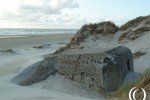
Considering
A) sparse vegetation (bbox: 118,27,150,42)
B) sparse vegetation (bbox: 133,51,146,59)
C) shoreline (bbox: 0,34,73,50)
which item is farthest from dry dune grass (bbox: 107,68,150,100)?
shoreline (bbox: 0,34,73,50)

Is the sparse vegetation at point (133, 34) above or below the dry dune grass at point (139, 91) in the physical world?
above

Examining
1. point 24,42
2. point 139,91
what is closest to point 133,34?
point 139,91

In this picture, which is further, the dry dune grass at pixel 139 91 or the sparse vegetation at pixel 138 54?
the sparse vegetation at pixel 138 54

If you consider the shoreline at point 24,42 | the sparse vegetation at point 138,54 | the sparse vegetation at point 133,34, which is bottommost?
the shoreline at point 24,42

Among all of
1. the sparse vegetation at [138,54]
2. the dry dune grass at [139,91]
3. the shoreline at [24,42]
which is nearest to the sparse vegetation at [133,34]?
the sparse vegetation at [138,54]

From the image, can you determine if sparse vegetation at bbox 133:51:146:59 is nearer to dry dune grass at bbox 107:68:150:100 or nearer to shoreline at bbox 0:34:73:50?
dry dune grass at bbox 107:68:150:100

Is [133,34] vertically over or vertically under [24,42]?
over

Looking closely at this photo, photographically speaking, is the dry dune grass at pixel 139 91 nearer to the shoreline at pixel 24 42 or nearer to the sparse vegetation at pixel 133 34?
the sparse vegetation at pixel 133 34

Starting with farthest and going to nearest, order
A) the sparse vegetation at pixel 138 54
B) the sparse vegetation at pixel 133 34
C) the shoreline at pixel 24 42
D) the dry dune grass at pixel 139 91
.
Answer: the shoreline at pixel 24 42 < the sparse vegetation at pixel 133 34 < the sparse vegetation at pixel 138 54 < the dry dune grass at pixel 139 91

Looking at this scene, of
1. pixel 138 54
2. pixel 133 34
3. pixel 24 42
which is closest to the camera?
pixel 138 54

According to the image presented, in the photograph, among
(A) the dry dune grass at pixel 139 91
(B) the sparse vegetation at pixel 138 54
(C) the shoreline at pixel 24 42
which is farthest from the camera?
(C) the shoreline at pixel 24 42

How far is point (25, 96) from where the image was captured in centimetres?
753

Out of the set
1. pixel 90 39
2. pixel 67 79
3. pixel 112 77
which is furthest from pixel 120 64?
pixel 90 39

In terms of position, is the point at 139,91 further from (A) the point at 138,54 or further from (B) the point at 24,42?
(B) the point at 24,42
